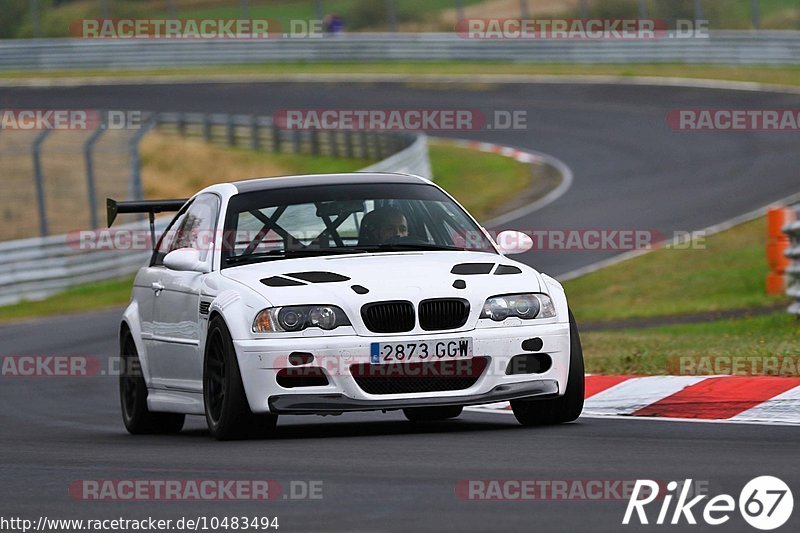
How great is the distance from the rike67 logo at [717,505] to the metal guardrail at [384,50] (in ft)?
120

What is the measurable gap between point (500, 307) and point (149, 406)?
268 centimetres

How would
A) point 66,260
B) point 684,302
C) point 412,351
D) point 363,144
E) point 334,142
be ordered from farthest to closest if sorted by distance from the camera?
1. point 334,142
2. point 363,144
3. point 66,260
4. point 684,302
5. point 412,351

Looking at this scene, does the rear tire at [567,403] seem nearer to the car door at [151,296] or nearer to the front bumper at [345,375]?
the front bumper at [345,375]

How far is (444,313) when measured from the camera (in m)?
8.20

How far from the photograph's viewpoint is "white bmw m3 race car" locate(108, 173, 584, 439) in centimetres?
810

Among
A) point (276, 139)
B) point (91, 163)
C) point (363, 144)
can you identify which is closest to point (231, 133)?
point (276, 139)

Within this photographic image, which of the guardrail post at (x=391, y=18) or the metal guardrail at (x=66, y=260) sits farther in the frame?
the guardrail post at (x=391, y=18)

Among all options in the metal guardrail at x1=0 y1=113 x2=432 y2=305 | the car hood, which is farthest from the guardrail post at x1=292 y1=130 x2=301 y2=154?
the car hood

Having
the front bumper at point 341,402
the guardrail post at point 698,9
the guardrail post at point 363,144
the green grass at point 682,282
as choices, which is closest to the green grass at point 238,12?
the guardrail post at point 698,9

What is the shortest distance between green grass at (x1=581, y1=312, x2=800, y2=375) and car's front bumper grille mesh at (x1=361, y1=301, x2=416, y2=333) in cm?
315

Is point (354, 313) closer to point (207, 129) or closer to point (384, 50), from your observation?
point (207, 129)

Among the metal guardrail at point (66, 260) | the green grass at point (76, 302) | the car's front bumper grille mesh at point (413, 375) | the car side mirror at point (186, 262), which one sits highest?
the car side mirror at point (186, 262)

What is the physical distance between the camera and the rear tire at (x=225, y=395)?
27.0 ft

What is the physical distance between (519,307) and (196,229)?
91.5 inches
